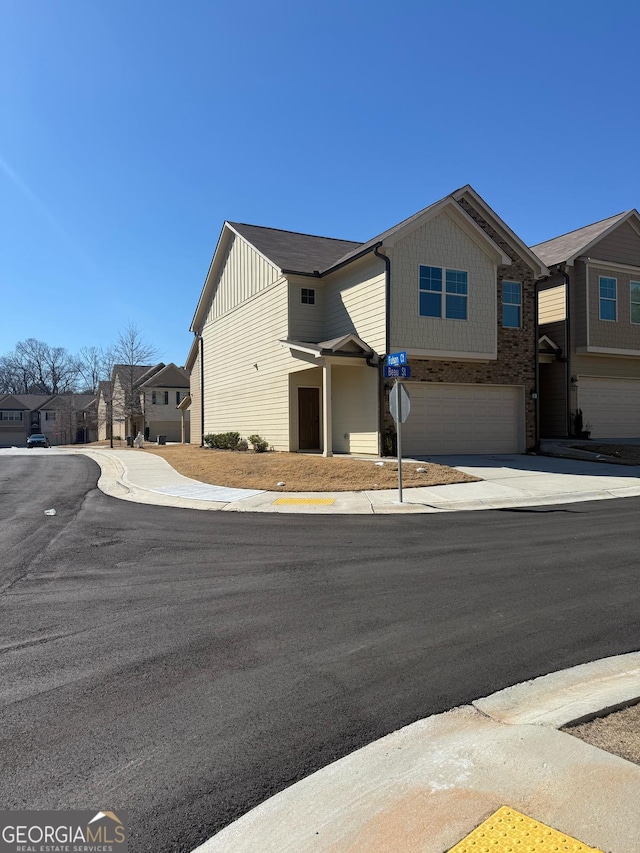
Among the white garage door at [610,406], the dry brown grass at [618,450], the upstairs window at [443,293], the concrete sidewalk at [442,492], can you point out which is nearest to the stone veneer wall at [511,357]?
the upstairs window at [443,293]

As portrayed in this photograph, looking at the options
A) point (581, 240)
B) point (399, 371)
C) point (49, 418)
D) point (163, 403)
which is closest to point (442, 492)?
point (399, 371)

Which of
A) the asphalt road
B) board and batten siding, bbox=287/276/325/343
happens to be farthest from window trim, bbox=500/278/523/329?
the asphalt road

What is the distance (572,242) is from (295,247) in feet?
38.2

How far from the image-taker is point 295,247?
2484 centimetres

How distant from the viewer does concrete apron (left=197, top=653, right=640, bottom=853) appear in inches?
105

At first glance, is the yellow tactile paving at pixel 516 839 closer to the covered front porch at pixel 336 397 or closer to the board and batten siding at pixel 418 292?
the covered front porch at pixel 336 397

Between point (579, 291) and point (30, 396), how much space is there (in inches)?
3071

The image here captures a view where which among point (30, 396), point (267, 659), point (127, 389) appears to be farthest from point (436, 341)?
point (30, 396)

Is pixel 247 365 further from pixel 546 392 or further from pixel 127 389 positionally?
pixel 127 389

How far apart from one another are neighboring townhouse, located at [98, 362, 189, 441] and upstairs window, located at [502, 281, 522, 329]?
36.2 meters

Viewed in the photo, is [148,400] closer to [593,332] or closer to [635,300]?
[593,332]

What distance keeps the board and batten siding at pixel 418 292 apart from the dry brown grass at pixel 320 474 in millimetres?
4354

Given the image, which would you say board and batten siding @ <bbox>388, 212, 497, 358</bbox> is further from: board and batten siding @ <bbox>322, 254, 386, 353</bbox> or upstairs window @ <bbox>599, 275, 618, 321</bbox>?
upstairs window @ <bbox>599, 275, 618, 321</bbox>

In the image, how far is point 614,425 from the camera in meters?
→ 25.0
